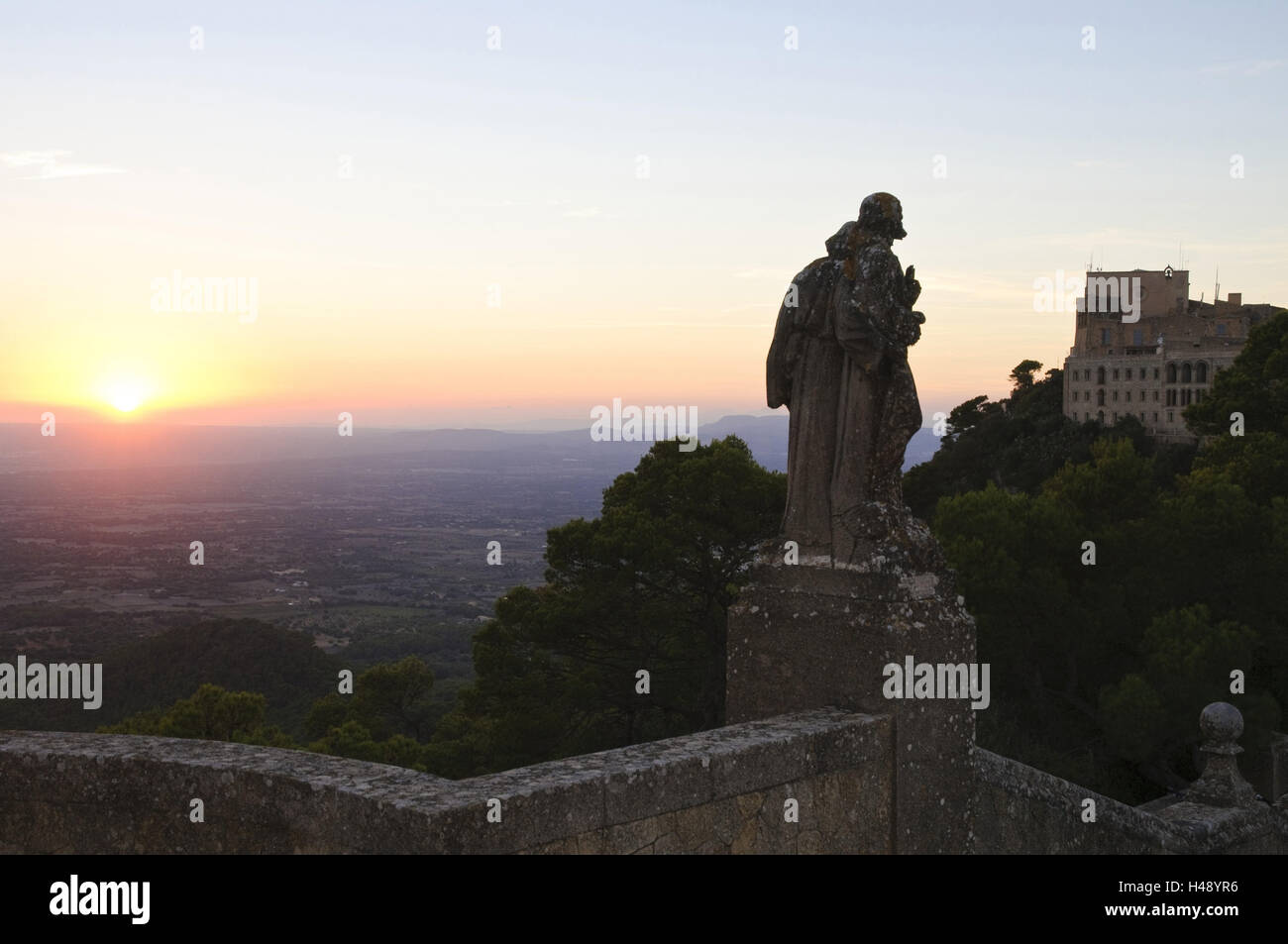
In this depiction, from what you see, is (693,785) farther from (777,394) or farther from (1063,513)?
(1063,513)

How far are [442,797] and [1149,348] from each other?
85.7 meters

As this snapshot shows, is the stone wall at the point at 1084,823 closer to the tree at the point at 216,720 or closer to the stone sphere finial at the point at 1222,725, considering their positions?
the stone sphere finial at the point at 1222,725

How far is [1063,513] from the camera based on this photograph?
2234cm

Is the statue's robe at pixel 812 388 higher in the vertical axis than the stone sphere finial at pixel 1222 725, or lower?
higher

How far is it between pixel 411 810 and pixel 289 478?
10861cm

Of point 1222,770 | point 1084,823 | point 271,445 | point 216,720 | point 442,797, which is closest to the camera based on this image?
point 442,797

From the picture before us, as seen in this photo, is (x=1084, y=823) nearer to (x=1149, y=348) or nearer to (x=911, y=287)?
(x=911, y=287)

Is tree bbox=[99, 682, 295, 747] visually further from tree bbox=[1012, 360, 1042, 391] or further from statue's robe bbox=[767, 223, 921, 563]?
tree bbox=[1012, 360, 1042, 391]

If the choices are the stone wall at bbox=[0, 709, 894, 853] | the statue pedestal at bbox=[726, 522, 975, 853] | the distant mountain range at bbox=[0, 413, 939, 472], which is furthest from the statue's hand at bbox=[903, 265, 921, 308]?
the distant mountain range at bbox=[0, 413, 939, 472]

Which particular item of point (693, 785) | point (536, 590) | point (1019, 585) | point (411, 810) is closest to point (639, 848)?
point (693, 785)

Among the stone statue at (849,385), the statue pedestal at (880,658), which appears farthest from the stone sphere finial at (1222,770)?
the stone statue at (849,385)

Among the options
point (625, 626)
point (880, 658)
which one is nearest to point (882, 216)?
point (880, 658)

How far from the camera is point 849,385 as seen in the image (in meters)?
5.65

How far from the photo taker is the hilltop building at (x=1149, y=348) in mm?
76062
